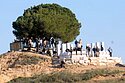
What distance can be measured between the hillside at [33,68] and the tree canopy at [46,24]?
1006cm

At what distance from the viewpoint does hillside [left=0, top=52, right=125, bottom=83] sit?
42.6 m

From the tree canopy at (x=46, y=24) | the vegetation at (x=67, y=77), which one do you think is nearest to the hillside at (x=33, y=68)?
the vegetation at (x=67, y=77)

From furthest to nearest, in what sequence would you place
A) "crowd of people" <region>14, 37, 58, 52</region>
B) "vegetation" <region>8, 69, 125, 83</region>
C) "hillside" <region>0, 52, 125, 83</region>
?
"crowd of people" <region>14, 37, 58, 52</region>, "hillside" <region>0, 52, 125, 83</region>, "vegetation" <region>8, 69, 125, 83</region>

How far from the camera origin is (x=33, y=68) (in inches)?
1836

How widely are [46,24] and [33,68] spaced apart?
612 inches

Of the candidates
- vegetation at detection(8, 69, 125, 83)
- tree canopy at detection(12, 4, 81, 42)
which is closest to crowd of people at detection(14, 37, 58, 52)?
tree canopy at detection(12, 4, 81, 42)

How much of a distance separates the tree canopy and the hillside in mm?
10055

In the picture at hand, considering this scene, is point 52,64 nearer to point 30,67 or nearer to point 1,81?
point 30,67

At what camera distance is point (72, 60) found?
152ft

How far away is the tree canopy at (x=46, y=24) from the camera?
62156 mm

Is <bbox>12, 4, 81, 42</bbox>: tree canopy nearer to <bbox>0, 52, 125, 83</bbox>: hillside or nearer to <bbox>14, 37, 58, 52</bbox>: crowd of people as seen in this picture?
<bbox>14, 37, 58, 52</bbox>: crowd of people

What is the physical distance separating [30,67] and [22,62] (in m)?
2.02

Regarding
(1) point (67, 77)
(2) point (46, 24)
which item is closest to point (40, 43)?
(2) point (46, 24)

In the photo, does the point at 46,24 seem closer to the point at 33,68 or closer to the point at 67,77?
the point at 33,68
